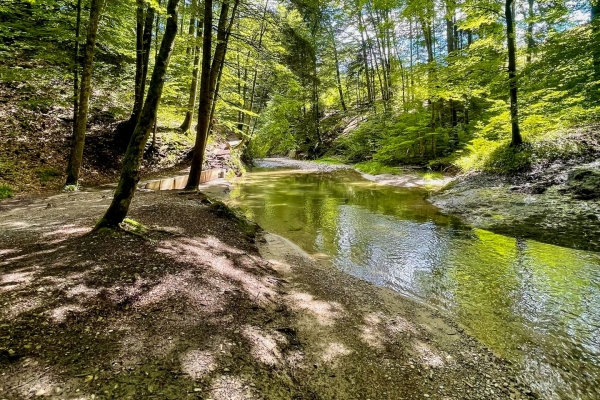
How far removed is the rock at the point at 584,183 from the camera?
7832 mm

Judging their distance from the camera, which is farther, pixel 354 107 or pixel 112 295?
pixel 354 107

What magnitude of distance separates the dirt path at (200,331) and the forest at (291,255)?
0.02 m

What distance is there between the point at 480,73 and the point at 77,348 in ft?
51.5

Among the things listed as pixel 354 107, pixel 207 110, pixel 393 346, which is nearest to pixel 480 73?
pixel 207 110

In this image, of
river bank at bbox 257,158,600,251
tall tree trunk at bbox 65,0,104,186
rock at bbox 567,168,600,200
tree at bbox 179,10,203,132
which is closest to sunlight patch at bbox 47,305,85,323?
tall tree trunk at bbox 65,0,104,186

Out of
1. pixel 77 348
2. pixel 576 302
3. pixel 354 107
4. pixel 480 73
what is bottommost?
pixel 576 302

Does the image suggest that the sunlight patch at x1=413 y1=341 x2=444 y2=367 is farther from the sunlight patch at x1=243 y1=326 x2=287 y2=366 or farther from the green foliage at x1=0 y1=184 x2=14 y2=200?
the green foliage at x1=0 y1=184 x2=14 y2=200

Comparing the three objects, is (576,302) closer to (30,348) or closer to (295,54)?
(30,348)

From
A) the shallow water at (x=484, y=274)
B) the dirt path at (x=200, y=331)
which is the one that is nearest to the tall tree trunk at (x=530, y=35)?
the shallow water at (x=484, y=274)

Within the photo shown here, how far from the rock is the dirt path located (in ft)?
21.7

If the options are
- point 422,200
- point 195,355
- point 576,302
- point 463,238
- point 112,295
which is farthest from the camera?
point 422,200

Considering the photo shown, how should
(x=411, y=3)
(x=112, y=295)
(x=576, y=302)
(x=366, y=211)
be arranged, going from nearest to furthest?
(x=112, y=295), (x=576, y=302), (x=366, y=211), (x=411, y=3)

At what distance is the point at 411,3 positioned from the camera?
52.6ft

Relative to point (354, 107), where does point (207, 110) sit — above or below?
below
